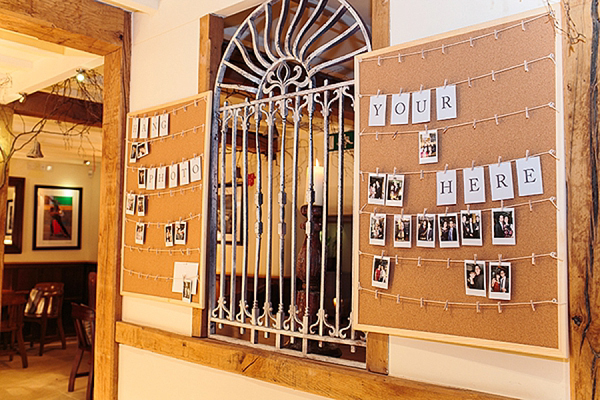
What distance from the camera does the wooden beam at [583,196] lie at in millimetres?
1518

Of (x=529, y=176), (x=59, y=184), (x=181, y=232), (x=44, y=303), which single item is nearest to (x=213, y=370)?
(x=181, y=232)

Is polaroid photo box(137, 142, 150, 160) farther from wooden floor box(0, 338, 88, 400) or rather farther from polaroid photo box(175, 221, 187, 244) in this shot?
wooden floor box(0, 338, 88, 400)

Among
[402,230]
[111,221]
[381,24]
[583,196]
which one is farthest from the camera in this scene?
[111,221]

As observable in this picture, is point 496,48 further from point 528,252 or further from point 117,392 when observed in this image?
point 117,392

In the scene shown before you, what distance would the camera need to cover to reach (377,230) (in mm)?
1959

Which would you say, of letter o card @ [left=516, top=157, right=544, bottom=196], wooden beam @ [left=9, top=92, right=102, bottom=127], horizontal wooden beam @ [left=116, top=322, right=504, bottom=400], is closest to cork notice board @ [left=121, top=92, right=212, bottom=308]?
horizontal wooden beam @ [left=116, top=322, right=504, bottom=400]

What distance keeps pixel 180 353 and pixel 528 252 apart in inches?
67.1

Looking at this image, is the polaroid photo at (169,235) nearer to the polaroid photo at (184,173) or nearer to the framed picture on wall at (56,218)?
the polaroid photo at (184,173)

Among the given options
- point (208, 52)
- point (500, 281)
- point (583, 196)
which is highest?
point (208, 52)

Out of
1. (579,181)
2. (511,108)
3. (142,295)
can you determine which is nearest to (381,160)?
(511,108)

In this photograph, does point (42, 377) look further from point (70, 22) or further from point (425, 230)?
point (425, 230)

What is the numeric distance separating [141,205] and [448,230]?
1780 mm

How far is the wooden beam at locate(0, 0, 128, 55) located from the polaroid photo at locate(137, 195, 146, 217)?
0.89 m

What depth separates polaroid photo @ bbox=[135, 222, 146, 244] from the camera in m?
2.97
